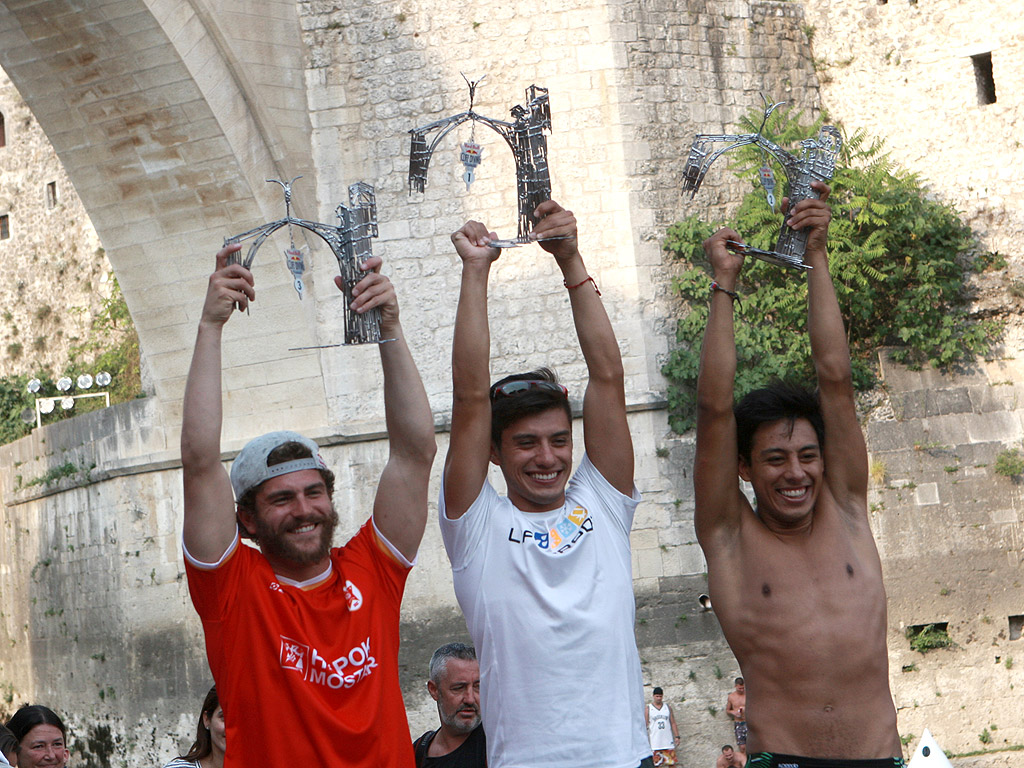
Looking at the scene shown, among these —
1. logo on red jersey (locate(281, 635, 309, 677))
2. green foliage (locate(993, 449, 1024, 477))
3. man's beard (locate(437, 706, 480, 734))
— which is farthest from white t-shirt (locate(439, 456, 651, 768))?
green foliage (locate(993, 449, 1024, 477))

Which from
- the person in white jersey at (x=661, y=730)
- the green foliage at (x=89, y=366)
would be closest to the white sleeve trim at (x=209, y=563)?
the person in white jersey at (x=661, y=730)

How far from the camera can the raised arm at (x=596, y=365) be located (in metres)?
3.38

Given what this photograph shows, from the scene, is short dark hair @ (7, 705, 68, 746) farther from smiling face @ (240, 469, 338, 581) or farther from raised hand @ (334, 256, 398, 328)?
raised hand @ (334, 256, 398, 328)

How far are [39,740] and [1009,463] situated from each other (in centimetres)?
833

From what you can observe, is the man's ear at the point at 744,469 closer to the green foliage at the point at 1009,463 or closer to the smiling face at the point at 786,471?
the smiling face at the point at 786,471

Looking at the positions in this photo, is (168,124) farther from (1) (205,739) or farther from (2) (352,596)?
(2) (352,596)

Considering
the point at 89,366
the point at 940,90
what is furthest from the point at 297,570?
the point at 89,366

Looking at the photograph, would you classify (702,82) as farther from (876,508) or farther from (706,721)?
(706,721)

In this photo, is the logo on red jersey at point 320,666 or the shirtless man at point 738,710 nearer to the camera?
the logo on red jersey at point 320,666

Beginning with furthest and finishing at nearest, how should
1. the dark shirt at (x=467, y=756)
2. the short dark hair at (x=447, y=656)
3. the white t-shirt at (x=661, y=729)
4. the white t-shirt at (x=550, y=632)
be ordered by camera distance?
1. the white t-shirt at (x=661, y=729)
2. the short dark hair at (x=447, y=656)
3. the dark shirt at (x=467, y=756)
4. the white t-shirt at (x=550, y=632)

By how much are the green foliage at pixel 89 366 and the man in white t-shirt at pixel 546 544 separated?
15.6 m

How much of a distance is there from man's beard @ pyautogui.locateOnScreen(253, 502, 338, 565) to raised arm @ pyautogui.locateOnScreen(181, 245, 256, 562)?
11 cm

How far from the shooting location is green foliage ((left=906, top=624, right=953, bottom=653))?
1016 centimetres

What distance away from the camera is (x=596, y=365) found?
11.2 feet
